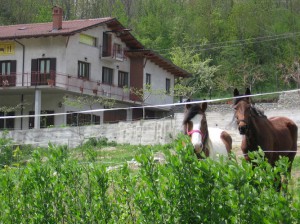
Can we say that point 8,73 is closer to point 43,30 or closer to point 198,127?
point 43,30

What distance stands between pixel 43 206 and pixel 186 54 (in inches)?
1863

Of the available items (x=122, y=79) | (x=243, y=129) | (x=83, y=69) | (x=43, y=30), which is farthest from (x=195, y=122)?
(x=122, y=79)

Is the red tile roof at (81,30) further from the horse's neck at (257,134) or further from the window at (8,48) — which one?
the horse's neck at (257,134)

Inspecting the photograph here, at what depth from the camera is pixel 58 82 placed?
3675 centimetres

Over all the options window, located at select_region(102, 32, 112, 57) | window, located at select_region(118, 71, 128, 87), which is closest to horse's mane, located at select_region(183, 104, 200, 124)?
window, located at select_region(102, 32, 112, 57)

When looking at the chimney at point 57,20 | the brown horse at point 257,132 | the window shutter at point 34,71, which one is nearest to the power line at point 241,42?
the chimney at point 57,20

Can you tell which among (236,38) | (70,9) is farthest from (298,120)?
(70,9)

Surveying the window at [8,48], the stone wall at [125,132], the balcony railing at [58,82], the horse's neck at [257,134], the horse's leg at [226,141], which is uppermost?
the window at [8,48]

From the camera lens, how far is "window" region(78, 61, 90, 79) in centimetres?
3884

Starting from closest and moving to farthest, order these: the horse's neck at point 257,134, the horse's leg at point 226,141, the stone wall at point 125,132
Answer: the horse's neck at point 257,134 → the horse's leg at point 226,141 → the stone wall at point 125,132

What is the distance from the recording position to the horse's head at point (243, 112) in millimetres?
9164

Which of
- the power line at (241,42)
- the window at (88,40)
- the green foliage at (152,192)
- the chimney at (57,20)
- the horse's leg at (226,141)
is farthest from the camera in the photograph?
the power line at (241,42)

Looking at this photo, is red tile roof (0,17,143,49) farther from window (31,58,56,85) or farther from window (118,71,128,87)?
window (118,71,128,87)

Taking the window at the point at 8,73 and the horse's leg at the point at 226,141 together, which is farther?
the window at the point at 8,73
